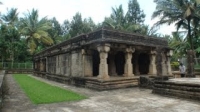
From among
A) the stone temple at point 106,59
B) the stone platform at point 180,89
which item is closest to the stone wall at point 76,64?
the stone temple at point 106,59

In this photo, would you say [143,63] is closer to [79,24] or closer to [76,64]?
[76,64]

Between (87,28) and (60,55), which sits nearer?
(60,55)

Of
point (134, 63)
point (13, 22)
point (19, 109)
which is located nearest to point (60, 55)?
point (134, 63)

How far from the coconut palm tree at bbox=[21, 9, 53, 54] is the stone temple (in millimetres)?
18840

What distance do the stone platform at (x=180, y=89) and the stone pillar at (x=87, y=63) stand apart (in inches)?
178

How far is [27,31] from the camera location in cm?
3416

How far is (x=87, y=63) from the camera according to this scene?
1215 centimetres

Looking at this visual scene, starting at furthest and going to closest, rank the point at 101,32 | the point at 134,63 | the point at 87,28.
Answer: the point at 87,28 → the point at 134,63 → the point at 101,32

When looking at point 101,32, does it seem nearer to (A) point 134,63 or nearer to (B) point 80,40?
(B) point 80,40

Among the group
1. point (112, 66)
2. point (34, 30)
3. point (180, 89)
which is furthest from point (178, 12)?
point (34, 30)

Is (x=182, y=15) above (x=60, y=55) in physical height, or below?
above

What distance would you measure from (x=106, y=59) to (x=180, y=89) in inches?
166

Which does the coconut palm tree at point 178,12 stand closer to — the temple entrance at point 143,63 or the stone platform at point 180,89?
the temple entrance at point 143,63

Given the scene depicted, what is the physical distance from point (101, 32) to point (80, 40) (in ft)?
7.26
